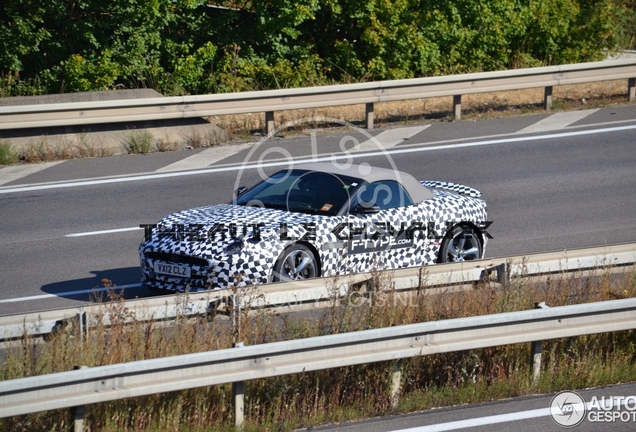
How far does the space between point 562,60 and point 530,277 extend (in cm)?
1607

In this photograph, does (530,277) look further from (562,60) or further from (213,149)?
(562,60)

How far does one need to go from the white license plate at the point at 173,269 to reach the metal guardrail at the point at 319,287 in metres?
1.32

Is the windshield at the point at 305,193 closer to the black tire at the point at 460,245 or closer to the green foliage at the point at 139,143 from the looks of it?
the black tire at the point at 460,245

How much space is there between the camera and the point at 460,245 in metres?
11.5

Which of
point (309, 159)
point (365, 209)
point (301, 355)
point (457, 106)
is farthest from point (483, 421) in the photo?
point (457, 106)

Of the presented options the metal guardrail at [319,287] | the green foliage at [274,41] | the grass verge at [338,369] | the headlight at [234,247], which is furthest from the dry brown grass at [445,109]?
the grass verge at [338,369]

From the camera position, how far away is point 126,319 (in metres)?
7.77

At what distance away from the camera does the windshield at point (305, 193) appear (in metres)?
10.6

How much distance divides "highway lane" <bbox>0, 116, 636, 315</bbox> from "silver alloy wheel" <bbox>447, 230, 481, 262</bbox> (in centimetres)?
86

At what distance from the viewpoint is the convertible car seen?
31.3 feet

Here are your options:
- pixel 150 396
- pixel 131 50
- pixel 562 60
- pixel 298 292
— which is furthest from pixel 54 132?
pixel 562 60

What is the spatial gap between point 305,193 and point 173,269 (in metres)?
1.97

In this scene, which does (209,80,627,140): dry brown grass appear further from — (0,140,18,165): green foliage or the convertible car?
the convertible car

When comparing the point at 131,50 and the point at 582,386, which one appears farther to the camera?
the point at 131,50
